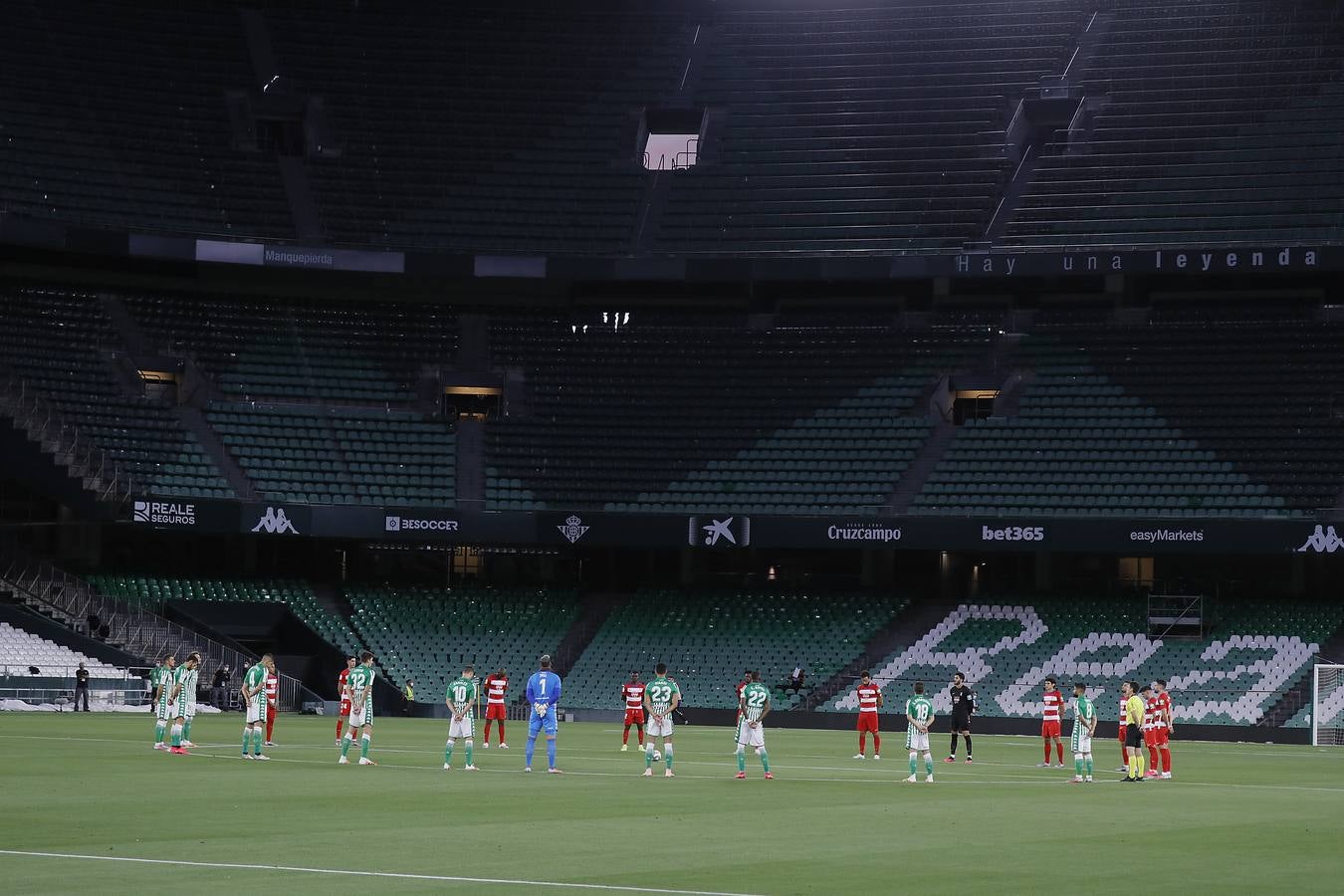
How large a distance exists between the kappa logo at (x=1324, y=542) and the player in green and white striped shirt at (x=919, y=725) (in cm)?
2877

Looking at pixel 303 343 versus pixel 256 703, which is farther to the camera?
pixel 303 343

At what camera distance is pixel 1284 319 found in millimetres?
62469

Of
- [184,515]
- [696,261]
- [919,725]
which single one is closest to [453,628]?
[184,515]

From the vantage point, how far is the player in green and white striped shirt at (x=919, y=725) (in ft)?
97.3

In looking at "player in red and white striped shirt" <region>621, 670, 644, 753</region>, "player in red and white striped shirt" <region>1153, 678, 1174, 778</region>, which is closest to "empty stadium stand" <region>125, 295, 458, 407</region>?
"player in red and white striped shirt" <region>621, 670, 644, 753</region>

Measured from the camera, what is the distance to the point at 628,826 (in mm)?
21562

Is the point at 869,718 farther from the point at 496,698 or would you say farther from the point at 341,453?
the point at 341,453

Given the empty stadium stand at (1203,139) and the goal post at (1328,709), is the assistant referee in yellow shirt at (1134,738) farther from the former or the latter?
the empty stadium stand at (1203,139)

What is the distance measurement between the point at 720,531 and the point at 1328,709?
1976 centimetres

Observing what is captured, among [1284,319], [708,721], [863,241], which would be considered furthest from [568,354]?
[1284,319]

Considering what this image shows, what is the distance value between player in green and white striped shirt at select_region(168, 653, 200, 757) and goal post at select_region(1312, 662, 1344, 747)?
32.8m

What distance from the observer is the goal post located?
52000mm

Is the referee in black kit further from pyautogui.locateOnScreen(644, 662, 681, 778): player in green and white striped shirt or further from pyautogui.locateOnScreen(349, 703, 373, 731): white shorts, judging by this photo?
pyautogui.locateOnScreen(349, 703, 373, 731): white shorts

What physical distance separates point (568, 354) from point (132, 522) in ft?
55.6
